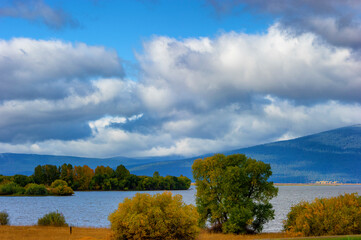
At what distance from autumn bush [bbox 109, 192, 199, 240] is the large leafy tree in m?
17.9

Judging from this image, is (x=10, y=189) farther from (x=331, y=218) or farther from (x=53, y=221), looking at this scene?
(x=331, y=218)

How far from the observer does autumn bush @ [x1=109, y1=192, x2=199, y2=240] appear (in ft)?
104

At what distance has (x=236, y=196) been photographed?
170 feet

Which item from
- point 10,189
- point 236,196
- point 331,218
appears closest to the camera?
point 331,218

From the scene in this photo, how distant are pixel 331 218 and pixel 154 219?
15760 millimetres

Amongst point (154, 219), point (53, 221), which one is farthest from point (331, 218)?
point (53, 221)

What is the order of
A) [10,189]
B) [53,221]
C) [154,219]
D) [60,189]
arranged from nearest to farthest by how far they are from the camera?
[154,219] → [53,221] → [10,189] → [60,189]

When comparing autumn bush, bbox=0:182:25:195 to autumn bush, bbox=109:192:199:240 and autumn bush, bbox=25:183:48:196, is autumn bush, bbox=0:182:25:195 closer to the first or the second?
autumn bush, bbox=25:183:48:196

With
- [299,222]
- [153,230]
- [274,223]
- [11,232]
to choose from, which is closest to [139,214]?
[153,230]

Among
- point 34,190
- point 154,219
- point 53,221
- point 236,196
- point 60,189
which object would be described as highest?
point 34,190

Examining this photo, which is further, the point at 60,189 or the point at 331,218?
the point at 60,189

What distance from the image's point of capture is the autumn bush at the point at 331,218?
3531 centimetres

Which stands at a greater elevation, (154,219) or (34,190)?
(34,190)

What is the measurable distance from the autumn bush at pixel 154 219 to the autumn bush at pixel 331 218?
10687mm
